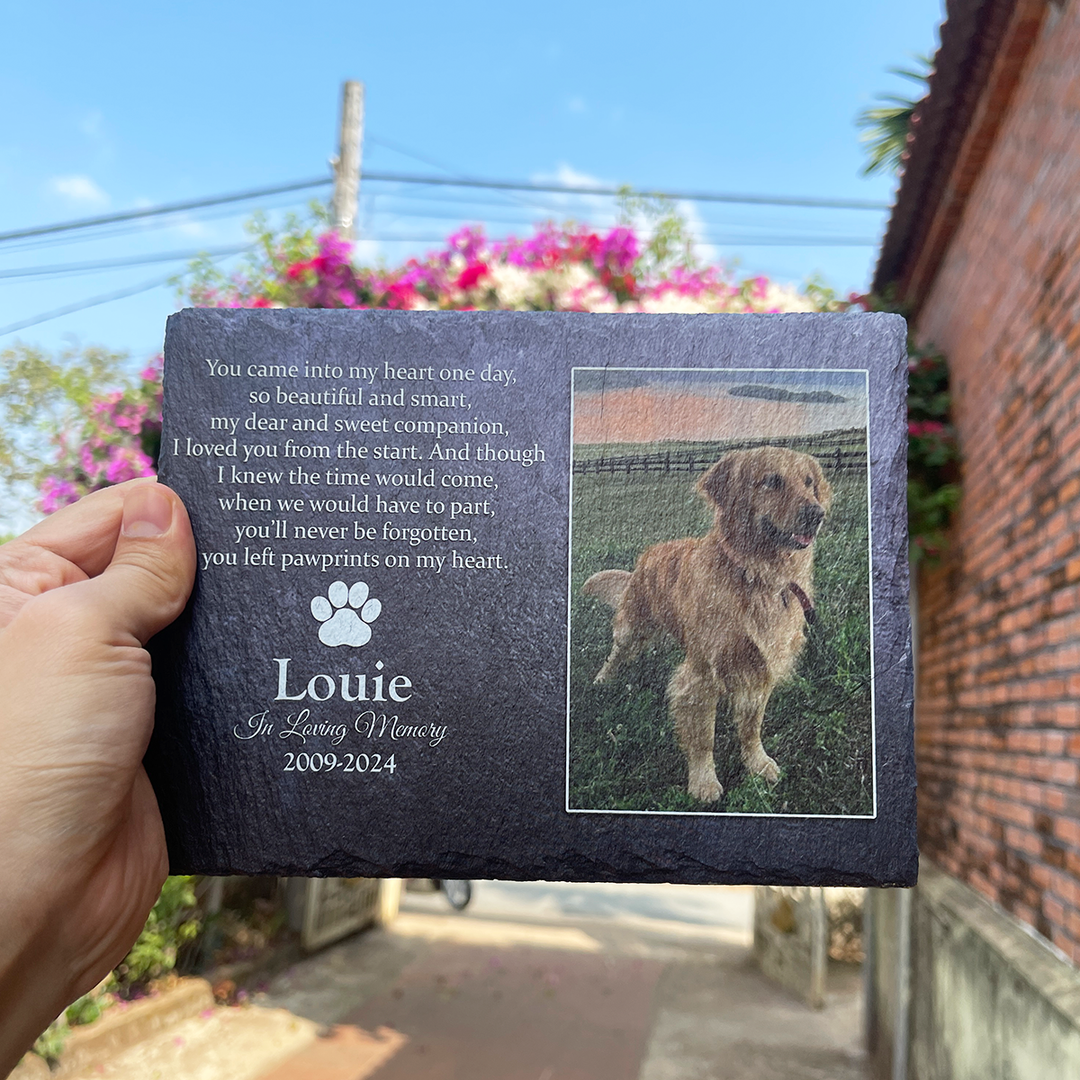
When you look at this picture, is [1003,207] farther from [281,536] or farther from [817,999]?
[817,999]

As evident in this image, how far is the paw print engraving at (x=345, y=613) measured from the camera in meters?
→ 1.46

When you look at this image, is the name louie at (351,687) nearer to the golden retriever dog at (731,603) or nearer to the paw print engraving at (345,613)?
the paw print engraving at (345,613)

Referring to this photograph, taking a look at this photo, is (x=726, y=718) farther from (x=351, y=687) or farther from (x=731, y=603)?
(x=351, y=687)

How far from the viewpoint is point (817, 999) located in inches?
285

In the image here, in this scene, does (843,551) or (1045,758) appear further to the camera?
(1045,758)

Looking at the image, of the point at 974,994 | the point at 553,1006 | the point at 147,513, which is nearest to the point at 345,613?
the point at 147,513

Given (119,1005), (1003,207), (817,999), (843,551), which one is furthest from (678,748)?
(817,999)

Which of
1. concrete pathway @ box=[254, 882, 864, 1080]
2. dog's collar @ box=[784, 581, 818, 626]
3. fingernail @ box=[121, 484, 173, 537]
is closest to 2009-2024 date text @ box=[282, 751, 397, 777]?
fingernail @ box=[121, 484, 173, 537]

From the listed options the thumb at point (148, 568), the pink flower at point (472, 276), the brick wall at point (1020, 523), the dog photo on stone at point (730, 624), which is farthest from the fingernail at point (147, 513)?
the pink flower at point (472, 276)

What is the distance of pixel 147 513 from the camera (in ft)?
4.74

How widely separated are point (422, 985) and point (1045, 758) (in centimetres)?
622

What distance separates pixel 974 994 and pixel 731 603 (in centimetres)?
305

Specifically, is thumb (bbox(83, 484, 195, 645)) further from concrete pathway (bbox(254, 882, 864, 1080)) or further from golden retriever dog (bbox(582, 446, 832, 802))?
concrete pathway (bbox(254, 882, 864, 1080))

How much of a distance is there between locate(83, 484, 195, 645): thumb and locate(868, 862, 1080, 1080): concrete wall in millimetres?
2545
